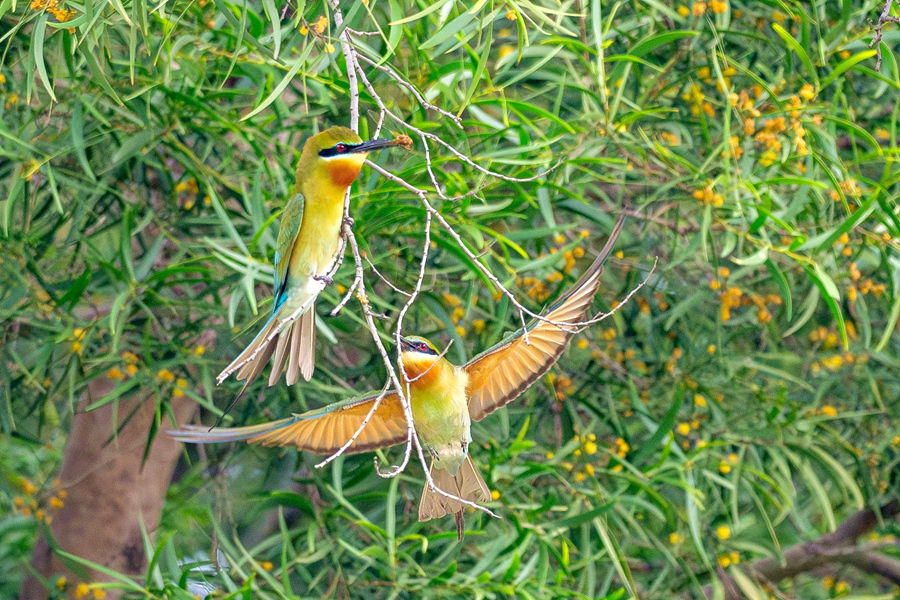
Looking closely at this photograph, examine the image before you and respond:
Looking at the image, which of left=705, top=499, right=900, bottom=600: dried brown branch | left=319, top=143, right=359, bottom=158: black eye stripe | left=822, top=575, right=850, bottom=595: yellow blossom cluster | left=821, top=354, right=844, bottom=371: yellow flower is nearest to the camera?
left=319, top=143, right=359, bottom=158: black eye stripe

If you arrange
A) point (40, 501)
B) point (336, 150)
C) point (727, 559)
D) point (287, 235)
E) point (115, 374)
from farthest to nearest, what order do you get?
point (40, 501) → point (727, 559) → point (115, 374) → point (287, 235) → point (336, 150)

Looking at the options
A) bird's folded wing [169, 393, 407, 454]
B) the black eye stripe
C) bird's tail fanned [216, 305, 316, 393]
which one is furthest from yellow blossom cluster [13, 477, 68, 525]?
the black eye stripe

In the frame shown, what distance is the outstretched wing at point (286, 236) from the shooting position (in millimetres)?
1483

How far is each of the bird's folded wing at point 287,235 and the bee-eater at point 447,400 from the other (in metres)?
0.22

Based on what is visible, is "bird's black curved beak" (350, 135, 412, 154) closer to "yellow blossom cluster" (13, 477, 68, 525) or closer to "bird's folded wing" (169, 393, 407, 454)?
"bird's folded wing" (169, 393, 407, 454)

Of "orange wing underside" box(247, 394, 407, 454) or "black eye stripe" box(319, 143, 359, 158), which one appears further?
"orange wing underside" box(247, 394, 407, 454)

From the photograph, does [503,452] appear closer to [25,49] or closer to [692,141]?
[692,141]

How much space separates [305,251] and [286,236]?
0.05 meters

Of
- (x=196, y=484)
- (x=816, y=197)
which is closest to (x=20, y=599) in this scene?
(x=196, y=484)

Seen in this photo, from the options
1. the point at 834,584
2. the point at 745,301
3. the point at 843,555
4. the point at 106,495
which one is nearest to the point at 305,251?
the point at 745,301

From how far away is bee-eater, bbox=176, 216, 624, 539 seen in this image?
166 centimetres

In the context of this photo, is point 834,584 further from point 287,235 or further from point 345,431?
point 287,235

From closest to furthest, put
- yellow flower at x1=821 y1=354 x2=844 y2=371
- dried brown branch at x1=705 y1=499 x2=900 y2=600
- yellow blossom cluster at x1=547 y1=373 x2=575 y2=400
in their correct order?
yellow blossom cluster at x1=547 y1=373 x2=575 y2=400, yellow flower at x1=821 y1=354 x2=844 y2=371, dried brown branch at x1=705 y1=499 x2=900 y2=600

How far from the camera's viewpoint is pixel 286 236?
1520mm
